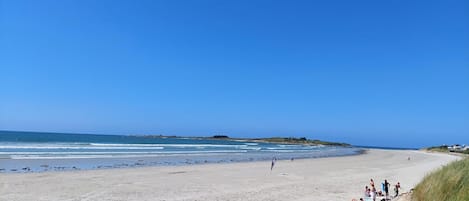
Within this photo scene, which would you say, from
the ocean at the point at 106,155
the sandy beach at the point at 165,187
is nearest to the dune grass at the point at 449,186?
the sandy beach at the point at 165,187

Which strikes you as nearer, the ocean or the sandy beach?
the sandy beach

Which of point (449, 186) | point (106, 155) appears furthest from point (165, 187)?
point (106, 155)

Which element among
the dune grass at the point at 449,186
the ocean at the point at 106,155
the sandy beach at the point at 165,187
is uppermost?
the dune grass at the point at 449,186

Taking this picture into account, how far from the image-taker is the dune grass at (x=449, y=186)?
23.3ft

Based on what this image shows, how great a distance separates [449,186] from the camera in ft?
25.4

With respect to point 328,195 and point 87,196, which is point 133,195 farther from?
point 328,195

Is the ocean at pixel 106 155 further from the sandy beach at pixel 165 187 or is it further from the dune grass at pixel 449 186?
the dune grass at pixel 449 186

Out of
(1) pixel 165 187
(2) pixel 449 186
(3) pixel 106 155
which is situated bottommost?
(1) pixel 165 187

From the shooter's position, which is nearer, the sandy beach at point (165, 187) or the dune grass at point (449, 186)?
the dune grass at point (449, 186)

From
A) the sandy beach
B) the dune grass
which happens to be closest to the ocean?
the sandy beach

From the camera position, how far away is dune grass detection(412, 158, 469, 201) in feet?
23.3

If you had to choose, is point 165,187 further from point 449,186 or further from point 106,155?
point 106,155

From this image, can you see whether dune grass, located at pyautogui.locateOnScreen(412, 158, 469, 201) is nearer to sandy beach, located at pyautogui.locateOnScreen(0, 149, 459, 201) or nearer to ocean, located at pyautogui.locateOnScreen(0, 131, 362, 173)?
sandy beach, located at pyautogui.locateOnScreen(0, 149, 459, 201)

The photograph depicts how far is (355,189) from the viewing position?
16.8 meters
